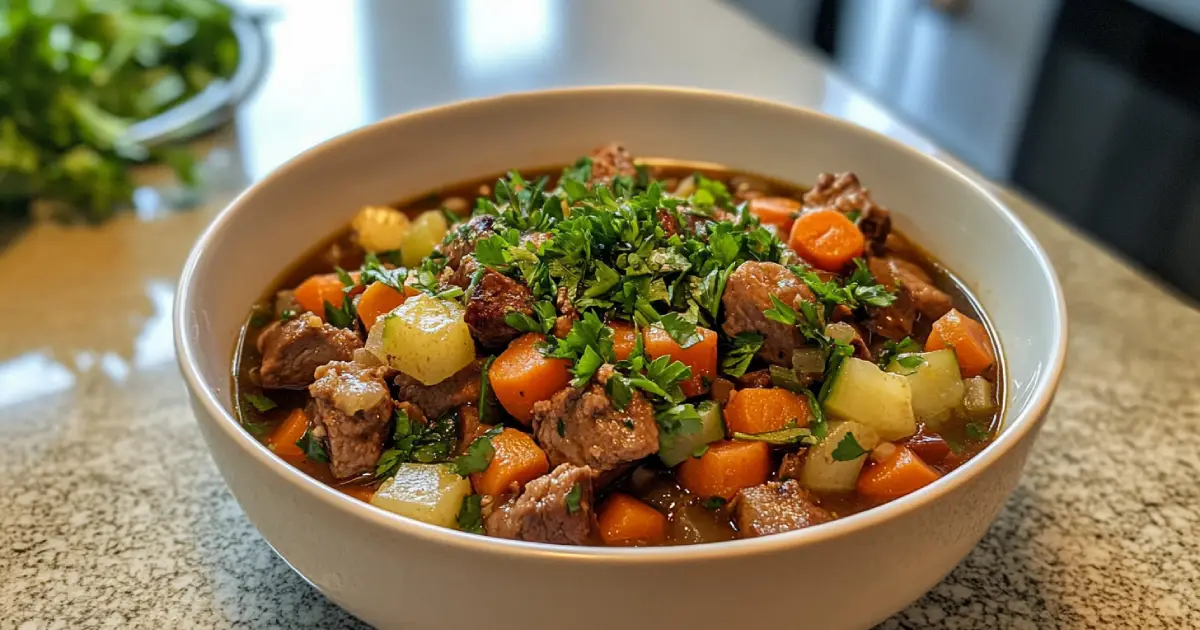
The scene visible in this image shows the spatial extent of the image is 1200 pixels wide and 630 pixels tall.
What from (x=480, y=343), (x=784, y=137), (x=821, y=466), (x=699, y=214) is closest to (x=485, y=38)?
(x=784, y=137)

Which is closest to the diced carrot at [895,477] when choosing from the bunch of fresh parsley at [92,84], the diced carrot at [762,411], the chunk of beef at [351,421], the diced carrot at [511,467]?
the diced carrot at [762,411]

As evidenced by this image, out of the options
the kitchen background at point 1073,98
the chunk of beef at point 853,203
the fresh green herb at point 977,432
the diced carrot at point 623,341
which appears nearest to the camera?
the diced carrot at point 623,341

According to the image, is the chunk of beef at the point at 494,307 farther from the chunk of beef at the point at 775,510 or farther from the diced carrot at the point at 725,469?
the chunk of beef at the point at 775,510

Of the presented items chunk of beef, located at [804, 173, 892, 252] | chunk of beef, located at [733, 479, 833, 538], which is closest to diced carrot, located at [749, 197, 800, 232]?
chunk of beef, located at [804, 173, 892, 252]

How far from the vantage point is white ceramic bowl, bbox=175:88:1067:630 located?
1314mm

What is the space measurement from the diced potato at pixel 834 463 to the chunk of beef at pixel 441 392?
632 millimetres

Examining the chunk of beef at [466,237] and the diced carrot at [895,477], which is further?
the chunk of beef at [466,237]

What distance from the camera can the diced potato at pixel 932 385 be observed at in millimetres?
1908

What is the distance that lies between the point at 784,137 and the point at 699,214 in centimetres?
57

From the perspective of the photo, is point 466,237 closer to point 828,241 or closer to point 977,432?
point 828,241

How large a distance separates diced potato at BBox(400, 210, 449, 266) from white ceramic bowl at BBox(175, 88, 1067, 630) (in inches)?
8.6

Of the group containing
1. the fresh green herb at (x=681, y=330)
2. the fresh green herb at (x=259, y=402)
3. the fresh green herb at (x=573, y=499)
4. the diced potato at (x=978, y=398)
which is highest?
the fresh green herb at (x=681, y=330)

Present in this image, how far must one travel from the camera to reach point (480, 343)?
6.16 ft

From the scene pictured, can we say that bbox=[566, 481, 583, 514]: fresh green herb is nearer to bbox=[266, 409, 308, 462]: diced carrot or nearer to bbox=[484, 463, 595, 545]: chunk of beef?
bbox=[484, 463, 595, 545]: chunk of beef
